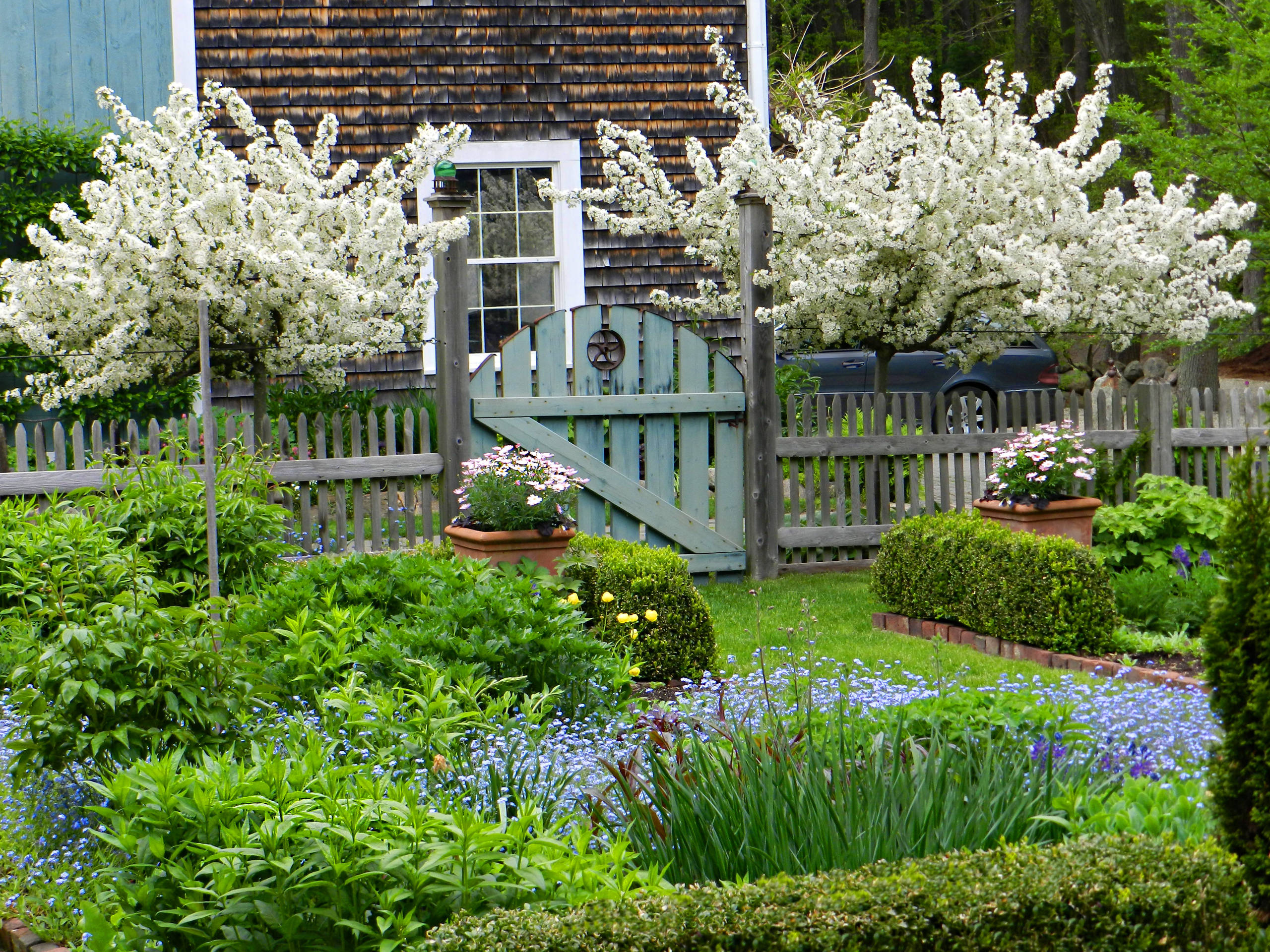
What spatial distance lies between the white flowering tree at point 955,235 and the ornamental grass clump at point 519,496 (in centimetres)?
264

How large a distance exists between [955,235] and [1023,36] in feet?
68.9

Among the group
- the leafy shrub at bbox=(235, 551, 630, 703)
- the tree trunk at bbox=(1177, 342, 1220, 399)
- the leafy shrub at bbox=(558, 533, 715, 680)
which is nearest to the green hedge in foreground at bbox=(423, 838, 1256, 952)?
the leafy shrub at bbox=(235, 551, 630, 703)

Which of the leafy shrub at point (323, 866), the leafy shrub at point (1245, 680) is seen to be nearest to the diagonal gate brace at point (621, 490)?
the leafy shrub at point (323, 866)

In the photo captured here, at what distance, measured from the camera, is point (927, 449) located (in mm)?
9445

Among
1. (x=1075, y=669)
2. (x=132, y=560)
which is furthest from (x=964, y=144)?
(x=132, y=560)

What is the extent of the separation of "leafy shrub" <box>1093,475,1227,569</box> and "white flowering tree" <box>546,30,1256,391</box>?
1523mm

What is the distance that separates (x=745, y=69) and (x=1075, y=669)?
7.64m

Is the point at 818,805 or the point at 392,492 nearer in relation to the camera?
the point at 818,805

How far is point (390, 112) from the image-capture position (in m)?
11.5

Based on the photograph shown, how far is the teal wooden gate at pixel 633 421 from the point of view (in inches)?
342

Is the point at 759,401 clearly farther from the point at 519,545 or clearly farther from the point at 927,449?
the point at 519,545

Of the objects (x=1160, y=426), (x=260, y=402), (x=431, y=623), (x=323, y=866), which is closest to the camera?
(x=323, y=866)

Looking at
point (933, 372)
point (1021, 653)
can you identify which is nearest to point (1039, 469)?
point (1021, 653)

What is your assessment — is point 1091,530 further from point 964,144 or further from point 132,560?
point 132,560
